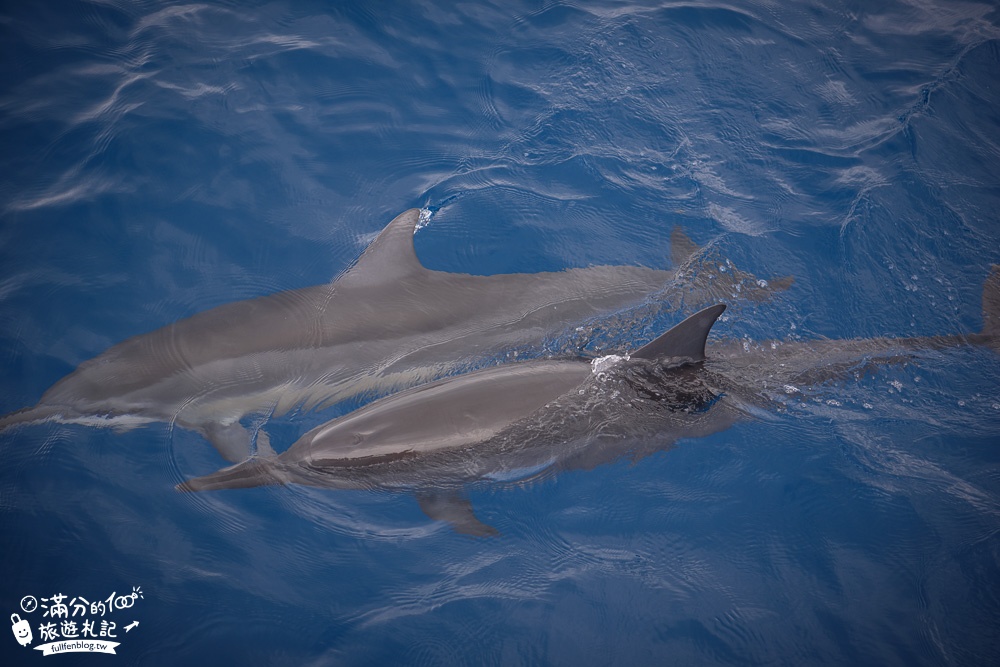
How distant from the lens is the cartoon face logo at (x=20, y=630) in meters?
4.81

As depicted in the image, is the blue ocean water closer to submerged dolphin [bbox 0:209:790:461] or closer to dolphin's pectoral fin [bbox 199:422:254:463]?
dolphin's pectoral fin [bbox 199:422:254:463]

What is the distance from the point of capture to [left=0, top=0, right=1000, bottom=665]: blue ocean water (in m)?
5.16

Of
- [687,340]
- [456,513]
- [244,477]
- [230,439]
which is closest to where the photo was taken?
[687,340]

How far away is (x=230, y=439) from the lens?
599cm

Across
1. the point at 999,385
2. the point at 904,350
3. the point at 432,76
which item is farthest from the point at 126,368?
the point at 999,385

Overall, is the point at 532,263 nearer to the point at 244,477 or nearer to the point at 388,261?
the point at 388,261

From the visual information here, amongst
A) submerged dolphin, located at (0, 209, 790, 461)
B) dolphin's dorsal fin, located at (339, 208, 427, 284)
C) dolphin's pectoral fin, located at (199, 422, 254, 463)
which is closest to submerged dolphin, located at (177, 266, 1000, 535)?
dolphin's pectoral fin, located at (199, 422, 254, 463)

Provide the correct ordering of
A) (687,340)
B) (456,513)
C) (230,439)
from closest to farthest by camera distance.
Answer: (687,340)
(456,513)
(230,439)

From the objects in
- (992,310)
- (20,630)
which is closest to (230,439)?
(20,630)

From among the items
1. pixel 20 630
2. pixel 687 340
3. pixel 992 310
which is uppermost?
pixel 687 340

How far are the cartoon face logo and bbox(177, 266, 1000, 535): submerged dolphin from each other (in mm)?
1464

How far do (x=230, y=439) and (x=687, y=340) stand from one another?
13.9 feet

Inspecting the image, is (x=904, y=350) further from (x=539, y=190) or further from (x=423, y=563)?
(x=423, y=563)

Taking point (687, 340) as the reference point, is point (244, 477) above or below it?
below
